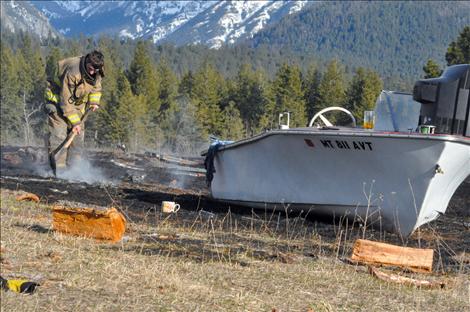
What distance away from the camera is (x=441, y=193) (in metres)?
9.60

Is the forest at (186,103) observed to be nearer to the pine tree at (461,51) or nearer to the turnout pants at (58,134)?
the pine tree at (461,51)

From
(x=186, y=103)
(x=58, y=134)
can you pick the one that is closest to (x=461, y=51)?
(x=58, y=134)

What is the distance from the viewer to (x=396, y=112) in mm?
11383

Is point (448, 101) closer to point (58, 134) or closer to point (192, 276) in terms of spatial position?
point (192, 276)

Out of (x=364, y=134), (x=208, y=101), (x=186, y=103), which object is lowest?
(x=186, y=103)

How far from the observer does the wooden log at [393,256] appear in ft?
22.6

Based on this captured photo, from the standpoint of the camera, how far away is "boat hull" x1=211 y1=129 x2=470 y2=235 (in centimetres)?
885

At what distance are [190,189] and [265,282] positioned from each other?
880cm

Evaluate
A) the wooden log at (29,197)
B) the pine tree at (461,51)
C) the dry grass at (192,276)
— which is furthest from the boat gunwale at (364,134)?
the pine tree at (461,51)

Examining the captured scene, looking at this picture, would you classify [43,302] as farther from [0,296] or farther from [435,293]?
[435,293]

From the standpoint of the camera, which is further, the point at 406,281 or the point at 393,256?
the point at 393,256

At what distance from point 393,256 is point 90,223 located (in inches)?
112

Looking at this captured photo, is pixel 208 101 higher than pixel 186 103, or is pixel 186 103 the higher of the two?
pixel 208 101

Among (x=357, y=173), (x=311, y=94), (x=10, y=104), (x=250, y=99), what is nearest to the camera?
(x=357, y=173)
